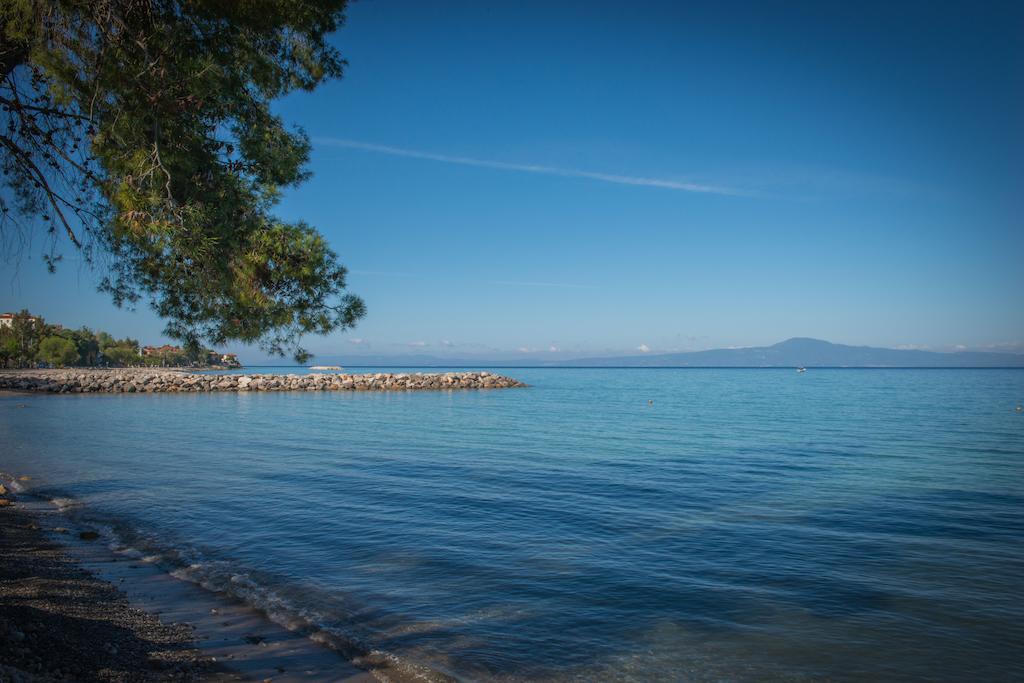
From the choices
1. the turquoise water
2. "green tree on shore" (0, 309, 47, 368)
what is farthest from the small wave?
"green tree on shore" (0, 309, 47, 368)

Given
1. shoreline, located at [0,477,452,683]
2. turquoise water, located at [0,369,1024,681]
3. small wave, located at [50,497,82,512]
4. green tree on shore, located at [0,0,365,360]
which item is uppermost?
green tree on shore, located at [0,0,365,360]

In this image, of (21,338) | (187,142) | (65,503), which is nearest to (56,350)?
(21,338)

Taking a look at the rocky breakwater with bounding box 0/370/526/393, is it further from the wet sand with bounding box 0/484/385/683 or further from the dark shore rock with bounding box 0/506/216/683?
the dark shore rock with bounding box 0/506/216/683

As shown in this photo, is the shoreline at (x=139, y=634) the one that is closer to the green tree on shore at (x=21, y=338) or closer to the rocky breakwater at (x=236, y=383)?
the rocky breakwater at (x=236, y=383)

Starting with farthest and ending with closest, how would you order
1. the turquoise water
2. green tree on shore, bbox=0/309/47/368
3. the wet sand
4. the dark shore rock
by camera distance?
green tree on shore, bbox=0/309/47/368
the turquoise water
the wet sand
the dark shore rock

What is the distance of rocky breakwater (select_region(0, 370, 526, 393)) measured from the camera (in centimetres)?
6962

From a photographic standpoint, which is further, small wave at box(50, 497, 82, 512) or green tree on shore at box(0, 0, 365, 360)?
small wave at box(50, 497, 82, 512)

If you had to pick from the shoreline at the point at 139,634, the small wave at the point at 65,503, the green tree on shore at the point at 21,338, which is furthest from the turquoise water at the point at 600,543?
the green tree on shore at the point at 21,338

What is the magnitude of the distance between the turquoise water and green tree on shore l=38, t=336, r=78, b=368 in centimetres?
12532

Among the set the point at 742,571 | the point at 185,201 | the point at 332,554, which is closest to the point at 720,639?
the point at 742,571

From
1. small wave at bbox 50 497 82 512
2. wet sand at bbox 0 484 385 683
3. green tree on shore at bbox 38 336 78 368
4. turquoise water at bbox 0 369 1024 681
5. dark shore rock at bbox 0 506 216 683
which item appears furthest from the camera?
green tree on shore at bbox 38 336 78 368

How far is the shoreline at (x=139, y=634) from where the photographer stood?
587 centimetres

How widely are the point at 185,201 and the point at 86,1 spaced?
234cm

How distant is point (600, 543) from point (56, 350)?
153 metres
